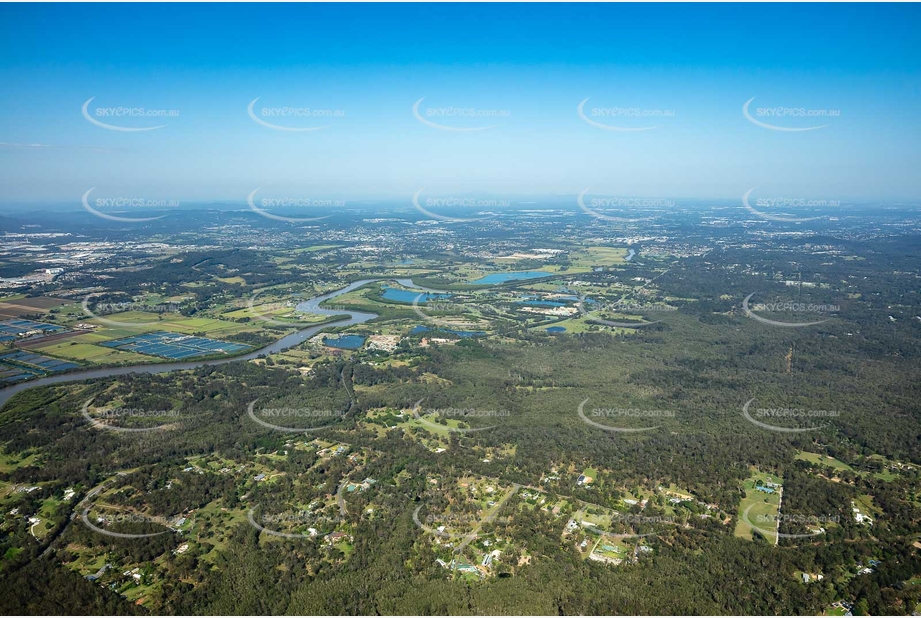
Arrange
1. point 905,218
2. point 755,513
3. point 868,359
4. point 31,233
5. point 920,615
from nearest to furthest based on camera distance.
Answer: point 920,615 → point 755,513 → point 868,359 → point 31,233 → point 905,218

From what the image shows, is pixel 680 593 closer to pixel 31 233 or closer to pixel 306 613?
pixel 306 613

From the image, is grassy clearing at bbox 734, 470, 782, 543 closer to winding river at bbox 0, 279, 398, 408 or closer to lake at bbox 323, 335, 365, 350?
lake at bbox 323, 335, 365, 350

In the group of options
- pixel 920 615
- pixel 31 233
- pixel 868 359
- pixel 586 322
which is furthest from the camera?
pixel 31 233

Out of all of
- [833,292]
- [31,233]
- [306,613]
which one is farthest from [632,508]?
[31,233]

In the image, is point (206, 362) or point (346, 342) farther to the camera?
point (346, 342)

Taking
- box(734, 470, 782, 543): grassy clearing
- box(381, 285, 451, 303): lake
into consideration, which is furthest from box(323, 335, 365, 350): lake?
box(734, 470, 782, 543): grassy clearing

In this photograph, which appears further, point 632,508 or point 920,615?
point 632,508

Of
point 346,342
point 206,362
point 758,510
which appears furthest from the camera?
point 346,342

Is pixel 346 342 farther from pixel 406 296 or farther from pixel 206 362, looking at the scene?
pixel 406 296

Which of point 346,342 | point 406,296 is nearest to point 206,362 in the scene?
point 346,342

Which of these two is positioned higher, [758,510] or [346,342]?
[758,510]

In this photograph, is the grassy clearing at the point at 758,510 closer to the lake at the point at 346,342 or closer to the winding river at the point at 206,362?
the lake at the point at 346,342
